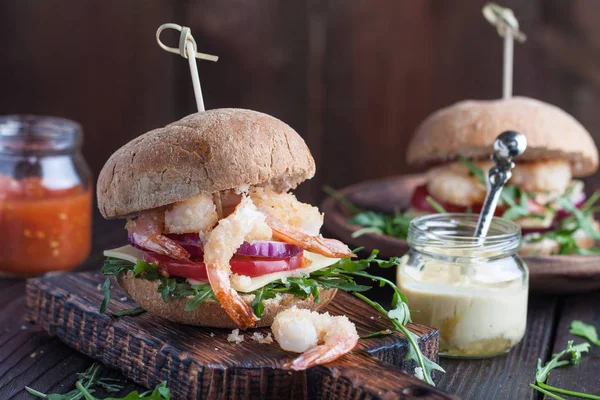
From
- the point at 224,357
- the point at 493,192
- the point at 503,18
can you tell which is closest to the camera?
the point at 224,357

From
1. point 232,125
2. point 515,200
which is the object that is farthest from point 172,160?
point 515,200

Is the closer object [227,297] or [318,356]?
[318,356]

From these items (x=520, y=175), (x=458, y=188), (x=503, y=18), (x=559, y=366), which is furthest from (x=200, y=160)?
(x=503, y=18)

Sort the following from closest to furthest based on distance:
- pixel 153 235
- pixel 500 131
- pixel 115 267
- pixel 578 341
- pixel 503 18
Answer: pixel 153 235, pixel 115 267, pixel 578 341, pixel 500 131, pixel 503 18

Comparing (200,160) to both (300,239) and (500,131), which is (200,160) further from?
(500,131)

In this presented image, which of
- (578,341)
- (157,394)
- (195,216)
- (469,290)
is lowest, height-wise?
(578,341)

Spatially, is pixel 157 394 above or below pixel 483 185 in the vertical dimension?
below
